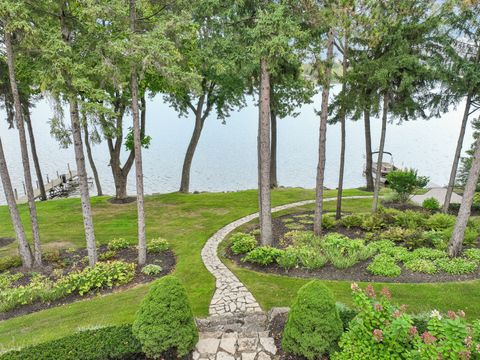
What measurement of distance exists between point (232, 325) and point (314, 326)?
2174 millimetres

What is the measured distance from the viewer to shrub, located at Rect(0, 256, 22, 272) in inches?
424

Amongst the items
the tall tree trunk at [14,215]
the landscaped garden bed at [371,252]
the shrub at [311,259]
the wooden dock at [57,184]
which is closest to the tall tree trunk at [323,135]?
the landscaped garden bed at [371,252]

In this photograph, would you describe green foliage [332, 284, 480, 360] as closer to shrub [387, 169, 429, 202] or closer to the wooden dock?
shrub [387, 169, 429, 202]

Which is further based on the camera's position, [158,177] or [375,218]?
[158,177]

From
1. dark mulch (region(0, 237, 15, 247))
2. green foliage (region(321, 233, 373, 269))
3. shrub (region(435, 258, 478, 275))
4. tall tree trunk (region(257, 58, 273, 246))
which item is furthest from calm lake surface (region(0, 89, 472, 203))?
shrub (region(435, 258, 478, 275))

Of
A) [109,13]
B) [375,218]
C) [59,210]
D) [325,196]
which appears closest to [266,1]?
[109,13]

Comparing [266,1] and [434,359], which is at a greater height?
[266,1]

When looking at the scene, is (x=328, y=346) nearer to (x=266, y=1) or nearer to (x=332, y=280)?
(x=332, y=280)

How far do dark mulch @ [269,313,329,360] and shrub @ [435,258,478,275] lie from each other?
501 cm

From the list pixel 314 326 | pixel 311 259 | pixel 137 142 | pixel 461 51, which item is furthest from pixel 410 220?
pixel 137 142

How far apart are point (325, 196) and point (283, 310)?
507 inches

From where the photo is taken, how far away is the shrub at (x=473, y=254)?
29.7 ft

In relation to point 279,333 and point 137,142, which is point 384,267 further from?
point 137,142

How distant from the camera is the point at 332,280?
8.58 meters
